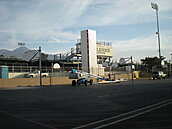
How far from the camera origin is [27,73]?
Result: 29.8 m

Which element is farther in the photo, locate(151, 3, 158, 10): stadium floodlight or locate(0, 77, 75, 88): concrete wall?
locate(151, 3, 158, 10): stadium floodlight

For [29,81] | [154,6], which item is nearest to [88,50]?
[29,81]

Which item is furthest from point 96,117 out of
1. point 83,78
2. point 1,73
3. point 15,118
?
point 1,73

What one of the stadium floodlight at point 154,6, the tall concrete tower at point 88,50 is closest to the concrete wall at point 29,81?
the tall concrete tower at point 88,50

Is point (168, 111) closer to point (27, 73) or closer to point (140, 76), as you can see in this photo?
point (27, 73)

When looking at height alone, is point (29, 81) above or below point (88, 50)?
below

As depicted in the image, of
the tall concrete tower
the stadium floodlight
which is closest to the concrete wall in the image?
the tall concrete tower

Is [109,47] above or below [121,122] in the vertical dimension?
above

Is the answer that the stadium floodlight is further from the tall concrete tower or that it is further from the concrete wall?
the concrete wall

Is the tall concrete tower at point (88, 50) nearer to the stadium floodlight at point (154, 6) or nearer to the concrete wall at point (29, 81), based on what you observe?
the concrete wall at point (29, 81)

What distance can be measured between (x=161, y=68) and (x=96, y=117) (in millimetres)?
49580

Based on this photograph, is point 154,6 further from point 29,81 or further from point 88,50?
point 29,81

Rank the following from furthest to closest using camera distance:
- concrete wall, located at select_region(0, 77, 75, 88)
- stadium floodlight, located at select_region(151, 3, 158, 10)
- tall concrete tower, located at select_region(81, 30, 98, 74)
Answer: stadium floodlight, located at select_region(151, 3, 158, 10) < tall concrete tower, located at select_region(81, 30, 98, 74) < concrete wall, located at select_region(0, 77, 75, 88)

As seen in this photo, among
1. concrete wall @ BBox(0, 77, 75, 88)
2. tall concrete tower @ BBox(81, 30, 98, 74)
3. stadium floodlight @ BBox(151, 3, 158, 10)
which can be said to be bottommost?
concrete wall @ BBox(0, 77, 75, 88)
